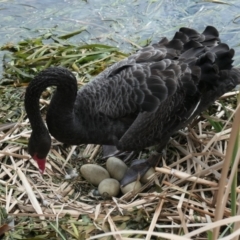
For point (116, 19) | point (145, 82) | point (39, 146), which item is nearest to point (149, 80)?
point (145, 82)

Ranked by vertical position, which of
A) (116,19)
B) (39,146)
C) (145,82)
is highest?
(145,82)

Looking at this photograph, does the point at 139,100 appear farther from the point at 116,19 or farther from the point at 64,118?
the point at 116,19

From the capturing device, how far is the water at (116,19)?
12.5 ft

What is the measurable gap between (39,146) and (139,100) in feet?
1.71

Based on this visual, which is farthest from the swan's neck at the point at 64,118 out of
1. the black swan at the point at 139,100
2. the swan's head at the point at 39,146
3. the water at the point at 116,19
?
the water at the point at 116,19

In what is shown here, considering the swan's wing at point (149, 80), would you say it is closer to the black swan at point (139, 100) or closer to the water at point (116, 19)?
the black swan at point (139, 100)

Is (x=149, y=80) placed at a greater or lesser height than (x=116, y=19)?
greater

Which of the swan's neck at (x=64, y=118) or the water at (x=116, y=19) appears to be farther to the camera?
the water at (x=116, y=19)

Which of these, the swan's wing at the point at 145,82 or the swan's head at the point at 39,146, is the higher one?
the swan's wing at the point at 145,82

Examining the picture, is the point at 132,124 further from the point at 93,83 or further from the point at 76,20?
the point at 76,20

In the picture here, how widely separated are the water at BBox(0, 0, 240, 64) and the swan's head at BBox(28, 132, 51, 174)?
1.32 meters

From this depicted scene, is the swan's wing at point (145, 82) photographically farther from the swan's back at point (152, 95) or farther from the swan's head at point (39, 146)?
the swan's head at point (39, 146)

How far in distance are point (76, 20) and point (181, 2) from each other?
2.57ft

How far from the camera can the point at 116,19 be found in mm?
3951
